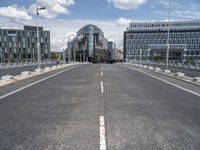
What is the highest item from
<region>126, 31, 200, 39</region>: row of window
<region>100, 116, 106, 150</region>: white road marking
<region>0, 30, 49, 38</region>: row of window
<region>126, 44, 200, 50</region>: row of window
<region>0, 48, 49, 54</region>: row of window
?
<region>126, 31, 200, 39</region>: row of window

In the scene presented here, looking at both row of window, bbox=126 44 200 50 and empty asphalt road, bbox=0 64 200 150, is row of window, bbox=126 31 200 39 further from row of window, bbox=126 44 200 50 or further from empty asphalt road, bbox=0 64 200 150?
empty asphalt road, bbox=0 64 200 150

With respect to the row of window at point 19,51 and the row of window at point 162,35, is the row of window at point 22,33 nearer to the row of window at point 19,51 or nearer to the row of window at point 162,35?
the row of window at point 19,51

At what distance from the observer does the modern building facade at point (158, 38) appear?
138 metres

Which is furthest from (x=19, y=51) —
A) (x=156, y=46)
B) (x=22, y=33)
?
(x=156, y=46)

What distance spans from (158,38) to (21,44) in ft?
317

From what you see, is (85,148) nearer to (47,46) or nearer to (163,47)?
(47,46)

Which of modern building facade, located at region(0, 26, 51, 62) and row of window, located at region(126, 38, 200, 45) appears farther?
row of window, located at region(126, 38, 200, 45)

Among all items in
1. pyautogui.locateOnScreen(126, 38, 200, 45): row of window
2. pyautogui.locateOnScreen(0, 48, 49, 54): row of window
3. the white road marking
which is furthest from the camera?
pyautogui.locateOnScreen(126, 38, 200, 45): row of window

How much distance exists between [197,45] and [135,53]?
146 ft

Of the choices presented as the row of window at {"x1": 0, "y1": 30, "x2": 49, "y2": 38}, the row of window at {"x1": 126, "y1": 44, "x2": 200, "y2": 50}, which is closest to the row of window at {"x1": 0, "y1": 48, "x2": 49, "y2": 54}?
the row of window at {"x1": 0, "y1": 30, "x2": 49, "y2": 38}

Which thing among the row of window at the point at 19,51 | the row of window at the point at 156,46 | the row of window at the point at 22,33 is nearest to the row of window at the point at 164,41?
the row of window at the point at 156,46

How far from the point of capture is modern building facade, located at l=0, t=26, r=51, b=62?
97.5 metres

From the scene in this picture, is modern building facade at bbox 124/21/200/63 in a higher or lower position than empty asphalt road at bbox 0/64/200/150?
higher

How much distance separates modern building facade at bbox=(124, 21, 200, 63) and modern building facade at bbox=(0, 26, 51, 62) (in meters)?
58.8
